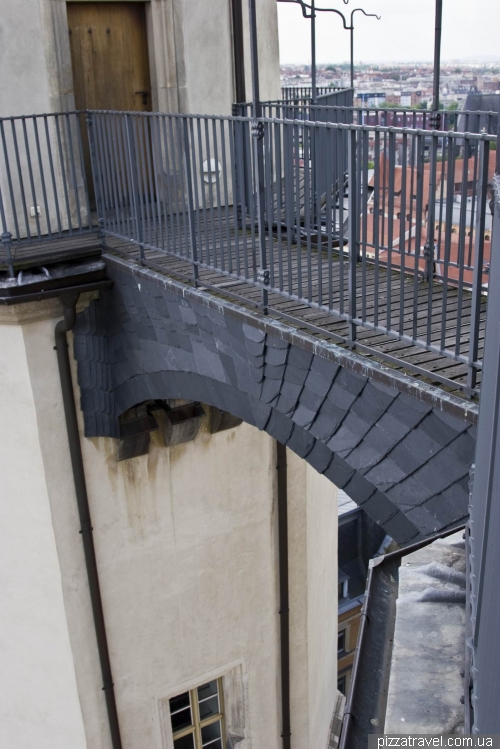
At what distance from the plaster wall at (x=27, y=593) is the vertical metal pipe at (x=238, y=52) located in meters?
3.35

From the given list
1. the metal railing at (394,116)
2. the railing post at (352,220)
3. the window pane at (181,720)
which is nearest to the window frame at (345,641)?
the window pane at (181,720)

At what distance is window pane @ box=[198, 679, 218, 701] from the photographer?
793 cm

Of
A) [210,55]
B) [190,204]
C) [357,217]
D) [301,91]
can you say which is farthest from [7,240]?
[301,91]

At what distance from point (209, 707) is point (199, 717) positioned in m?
0.16

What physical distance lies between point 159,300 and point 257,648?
419 cm

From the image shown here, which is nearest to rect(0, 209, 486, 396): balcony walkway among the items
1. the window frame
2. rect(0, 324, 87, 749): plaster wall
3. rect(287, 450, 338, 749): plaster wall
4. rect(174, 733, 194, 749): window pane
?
rect(0, 324, 87, 749): plaster wall

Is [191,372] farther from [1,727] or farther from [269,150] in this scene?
[1,727]

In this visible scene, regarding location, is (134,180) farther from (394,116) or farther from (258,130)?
(394,116)

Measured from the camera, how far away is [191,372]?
17.0 ft

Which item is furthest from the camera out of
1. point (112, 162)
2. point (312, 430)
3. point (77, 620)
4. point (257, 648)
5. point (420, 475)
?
point (257, 648)

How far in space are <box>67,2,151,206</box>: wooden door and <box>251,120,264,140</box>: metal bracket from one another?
4.09 meters

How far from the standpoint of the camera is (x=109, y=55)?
758 cm

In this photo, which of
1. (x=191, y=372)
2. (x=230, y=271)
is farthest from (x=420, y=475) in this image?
(x=191, y=372)

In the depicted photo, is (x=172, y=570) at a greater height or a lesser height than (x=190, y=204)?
lesser
